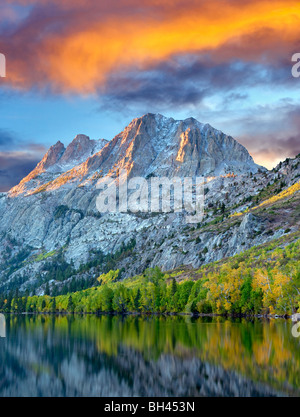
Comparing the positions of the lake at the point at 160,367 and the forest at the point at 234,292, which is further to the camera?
the forest at the point at 234,292

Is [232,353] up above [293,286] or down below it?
below

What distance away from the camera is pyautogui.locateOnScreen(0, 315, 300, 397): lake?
1305 inches

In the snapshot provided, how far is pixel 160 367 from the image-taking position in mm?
42344

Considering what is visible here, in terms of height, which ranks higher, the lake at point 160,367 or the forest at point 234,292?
the forest at point 234,292

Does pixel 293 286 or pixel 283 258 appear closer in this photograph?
pixel 293 286

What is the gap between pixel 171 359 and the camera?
152 ft

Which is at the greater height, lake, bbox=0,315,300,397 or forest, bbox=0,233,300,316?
forest, bbox=0,233,300,316

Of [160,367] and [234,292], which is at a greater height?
[234,292]

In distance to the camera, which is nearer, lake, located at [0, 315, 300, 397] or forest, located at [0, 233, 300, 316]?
lake, located at [0, 315, 300, 397]

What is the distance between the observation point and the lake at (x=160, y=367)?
1305 inches

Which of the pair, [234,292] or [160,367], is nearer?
[160,367]

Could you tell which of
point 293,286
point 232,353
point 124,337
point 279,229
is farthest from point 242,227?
point 232,353

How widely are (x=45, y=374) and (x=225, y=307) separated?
249 feet
